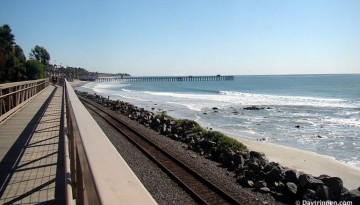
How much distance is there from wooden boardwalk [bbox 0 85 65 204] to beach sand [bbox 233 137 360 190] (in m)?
10.0

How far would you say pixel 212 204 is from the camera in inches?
348

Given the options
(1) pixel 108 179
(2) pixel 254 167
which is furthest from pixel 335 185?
(1) pixel 108 179

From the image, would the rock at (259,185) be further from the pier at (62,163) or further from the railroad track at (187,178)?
the pier at (62,163)

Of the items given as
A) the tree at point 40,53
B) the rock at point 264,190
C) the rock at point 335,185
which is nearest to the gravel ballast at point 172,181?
the rock at point 264,190

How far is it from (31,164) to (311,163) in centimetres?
1340

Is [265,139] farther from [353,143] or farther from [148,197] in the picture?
[148,197]

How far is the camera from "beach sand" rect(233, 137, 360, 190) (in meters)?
14.2

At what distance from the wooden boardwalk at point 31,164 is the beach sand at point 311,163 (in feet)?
33.0

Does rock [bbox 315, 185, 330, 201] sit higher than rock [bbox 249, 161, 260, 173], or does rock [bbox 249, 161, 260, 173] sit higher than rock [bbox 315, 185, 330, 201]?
rock [bbox 315, 185, 330, 201]

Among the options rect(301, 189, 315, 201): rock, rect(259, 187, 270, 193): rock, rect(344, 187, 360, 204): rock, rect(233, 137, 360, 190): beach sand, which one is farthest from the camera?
rect(233, 137, 360, 190): beach sand

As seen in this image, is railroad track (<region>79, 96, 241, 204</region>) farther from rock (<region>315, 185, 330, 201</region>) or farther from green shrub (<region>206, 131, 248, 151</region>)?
green shrub (<region>206, 131, 248, 151</region>)

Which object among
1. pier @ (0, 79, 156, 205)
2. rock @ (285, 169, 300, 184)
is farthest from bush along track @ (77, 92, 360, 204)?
pier @ (0, 79, 156, 205)

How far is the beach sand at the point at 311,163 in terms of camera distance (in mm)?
14241

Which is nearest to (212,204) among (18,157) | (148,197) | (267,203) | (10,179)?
(267,203)
